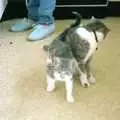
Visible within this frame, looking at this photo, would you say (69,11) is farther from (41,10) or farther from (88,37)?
(88,37)

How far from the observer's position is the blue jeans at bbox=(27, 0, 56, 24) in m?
2.08

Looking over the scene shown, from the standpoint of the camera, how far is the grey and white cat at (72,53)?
143cm

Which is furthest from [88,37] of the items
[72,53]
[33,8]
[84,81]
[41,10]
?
[33,8]

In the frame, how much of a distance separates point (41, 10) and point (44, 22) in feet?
0.33

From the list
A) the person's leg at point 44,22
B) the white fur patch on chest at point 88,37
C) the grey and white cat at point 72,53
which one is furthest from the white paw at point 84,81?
the person's leg at point 44,22

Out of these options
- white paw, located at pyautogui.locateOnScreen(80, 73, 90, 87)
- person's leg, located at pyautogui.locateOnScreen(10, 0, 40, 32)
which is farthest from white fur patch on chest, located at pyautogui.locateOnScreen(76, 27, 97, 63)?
person's leg, located at pyautogui.locateOnScreen(10, 0, 40, 32)

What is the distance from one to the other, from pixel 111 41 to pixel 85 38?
643mm

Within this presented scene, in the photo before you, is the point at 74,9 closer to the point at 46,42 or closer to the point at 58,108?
the point at 46,42

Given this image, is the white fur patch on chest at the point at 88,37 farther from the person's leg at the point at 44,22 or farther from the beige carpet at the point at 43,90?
the person's leg at the point at 44,22

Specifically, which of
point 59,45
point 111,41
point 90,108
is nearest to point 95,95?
point 90,108

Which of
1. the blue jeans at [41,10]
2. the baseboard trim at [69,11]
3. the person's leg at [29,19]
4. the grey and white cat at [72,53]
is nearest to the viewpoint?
the grey and white cat at [72,53]

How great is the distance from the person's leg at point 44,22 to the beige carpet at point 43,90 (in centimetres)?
8

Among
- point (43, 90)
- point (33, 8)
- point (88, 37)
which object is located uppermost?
point (88, 37)

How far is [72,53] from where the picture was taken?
1.49 metres
